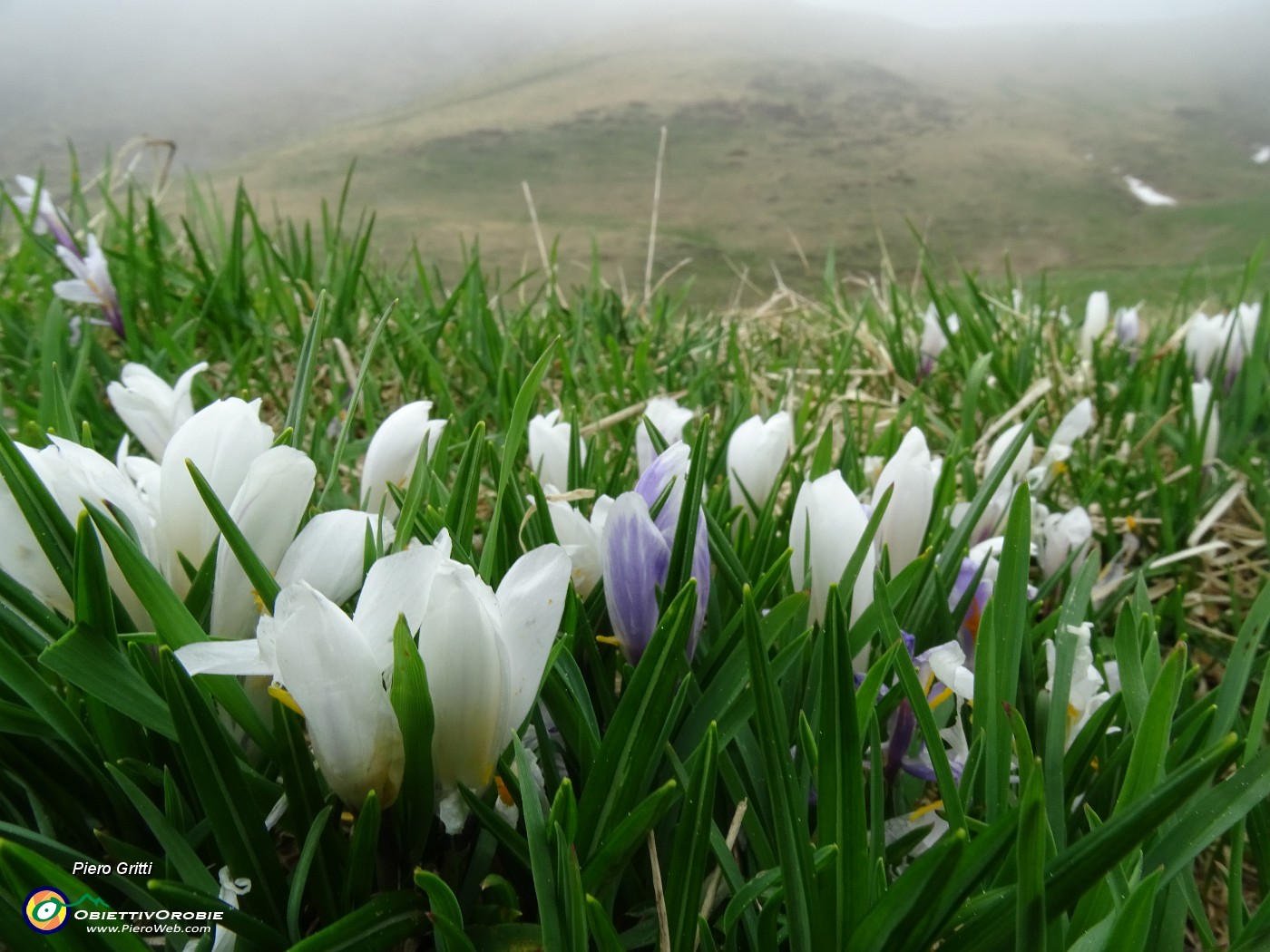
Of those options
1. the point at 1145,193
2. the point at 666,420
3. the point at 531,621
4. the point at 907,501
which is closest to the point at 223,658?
the point at 531,621

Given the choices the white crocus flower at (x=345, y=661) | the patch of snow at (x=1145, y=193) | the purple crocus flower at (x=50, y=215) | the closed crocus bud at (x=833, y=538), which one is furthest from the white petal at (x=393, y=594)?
the patch of snow at (x=1145, y=193)

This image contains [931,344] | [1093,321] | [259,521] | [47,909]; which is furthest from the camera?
[1093,321]

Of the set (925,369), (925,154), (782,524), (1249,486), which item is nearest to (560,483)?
(782,524)

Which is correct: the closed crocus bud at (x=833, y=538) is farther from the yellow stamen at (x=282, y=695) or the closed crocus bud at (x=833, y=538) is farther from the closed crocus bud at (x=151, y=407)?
the closed crocus bud at (x=151, y=407)

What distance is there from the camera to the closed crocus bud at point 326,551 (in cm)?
52

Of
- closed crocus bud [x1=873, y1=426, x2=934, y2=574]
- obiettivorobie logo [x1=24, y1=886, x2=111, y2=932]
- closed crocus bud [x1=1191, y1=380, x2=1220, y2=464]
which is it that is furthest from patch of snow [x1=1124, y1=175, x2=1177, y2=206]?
obiettivorobie logo [x1=24, y1=886, x2=111, y2=932]

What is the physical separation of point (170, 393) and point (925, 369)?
171 centimetres

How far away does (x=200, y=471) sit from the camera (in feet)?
1.83

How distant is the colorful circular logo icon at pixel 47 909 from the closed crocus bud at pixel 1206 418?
149 cm

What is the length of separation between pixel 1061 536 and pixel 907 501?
346mm

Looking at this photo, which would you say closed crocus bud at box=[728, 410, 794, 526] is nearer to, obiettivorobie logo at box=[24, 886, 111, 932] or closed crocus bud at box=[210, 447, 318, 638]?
closed crocus bud at box=[210, 447, 318, 638]

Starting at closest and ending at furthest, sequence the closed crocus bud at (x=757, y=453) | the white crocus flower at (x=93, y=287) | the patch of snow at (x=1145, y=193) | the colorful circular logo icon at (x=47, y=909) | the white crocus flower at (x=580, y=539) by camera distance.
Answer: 1. the colorful circular logo icon at (x=47, y=909)
2. the white crocus flower at (x=580, y=539)
3. the closed crocus bud at (x=757, y=453)
4. the white crocus flower at (x=93, y=287)
5. the patch of snow at (x=1145, y=193)

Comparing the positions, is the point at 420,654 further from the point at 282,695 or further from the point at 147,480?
the point at 147,480

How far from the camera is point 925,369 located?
209cm
